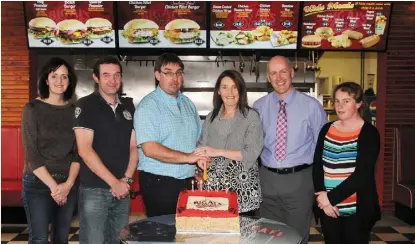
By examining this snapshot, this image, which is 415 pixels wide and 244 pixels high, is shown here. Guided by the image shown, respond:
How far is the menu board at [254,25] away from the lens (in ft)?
18.8

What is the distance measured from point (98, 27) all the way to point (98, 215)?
11.3 ft

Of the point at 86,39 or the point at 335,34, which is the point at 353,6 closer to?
the point at 335,34

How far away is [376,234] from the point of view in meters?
5.12

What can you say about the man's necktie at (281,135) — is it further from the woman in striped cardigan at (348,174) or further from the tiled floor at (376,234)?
the tiled floor at (376,234)

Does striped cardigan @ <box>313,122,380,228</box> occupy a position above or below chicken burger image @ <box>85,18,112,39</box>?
below

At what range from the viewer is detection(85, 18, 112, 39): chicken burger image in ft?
18.8

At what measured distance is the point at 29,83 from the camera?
579 cm

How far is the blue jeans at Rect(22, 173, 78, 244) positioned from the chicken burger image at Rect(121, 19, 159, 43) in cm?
304

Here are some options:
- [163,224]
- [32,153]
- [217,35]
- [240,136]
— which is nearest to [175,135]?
[240,136]

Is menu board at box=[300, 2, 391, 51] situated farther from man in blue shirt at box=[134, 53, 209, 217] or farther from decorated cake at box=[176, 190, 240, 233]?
decorated cake at box=[176, 190, 240, 233]

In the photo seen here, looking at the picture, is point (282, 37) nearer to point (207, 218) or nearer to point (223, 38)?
point (223, 38)

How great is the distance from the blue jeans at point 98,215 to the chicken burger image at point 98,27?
3.23 meters

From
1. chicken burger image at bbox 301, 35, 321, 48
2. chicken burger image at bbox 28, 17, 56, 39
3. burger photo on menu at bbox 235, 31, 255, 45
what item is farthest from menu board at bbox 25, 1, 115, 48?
chicken burger image at bbox 301, 35, 321, 48

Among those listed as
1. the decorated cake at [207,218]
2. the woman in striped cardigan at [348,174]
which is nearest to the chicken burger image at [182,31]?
the woman in striped cardigan at [348,174]
